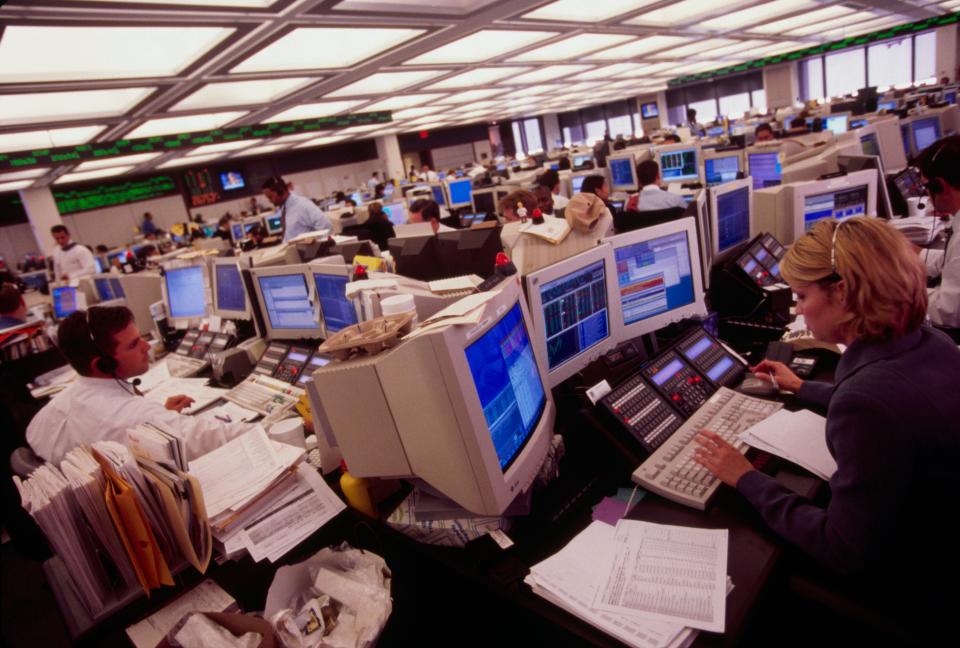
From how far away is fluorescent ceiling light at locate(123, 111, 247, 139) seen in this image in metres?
6.80

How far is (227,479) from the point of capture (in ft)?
5.15

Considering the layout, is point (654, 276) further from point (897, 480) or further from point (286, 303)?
point (286, 303)

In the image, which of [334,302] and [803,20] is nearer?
[334,302]

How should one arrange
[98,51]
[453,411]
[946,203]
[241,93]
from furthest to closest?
1. [241,93]
2. [98,51]
3. [946,203]
4. [453,411]

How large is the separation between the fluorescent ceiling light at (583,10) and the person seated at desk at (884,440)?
4.25 meters

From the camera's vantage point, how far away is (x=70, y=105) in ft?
16.4

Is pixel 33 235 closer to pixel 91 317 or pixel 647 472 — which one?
pixel 91 317

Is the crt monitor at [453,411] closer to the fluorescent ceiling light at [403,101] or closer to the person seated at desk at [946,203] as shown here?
the person seated at desk at [946,203]

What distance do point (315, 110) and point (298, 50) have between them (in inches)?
167

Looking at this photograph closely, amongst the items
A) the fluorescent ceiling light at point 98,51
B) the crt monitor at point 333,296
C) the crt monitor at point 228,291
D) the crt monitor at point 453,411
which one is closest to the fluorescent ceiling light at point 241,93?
the fluorescent ceiling light at point 98,51

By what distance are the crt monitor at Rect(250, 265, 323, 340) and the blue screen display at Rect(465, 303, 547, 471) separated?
147cm

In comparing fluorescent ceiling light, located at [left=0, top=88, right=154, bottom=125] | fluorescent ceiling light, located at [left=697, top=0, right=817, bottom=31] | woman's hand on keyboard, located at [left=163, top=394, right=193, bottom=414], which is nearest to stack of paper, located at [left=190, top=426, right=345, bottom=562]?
woman's hand on keyboard, located at [left=163, top=394, right=193, bottom=414]

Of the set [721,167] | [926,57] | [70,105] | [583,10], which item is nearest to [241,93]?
[70,105]

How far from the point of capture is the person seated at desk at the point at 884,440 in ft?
3.32
